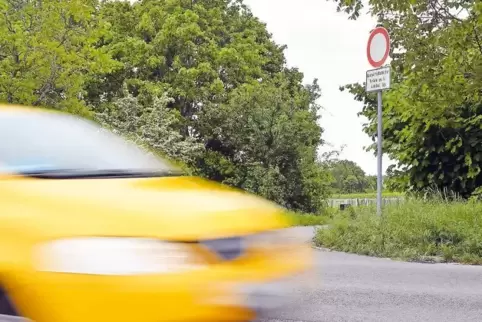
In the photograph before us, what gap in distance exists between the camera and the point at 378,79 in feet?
33.1

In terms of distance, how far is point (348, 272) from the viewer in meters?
7.14

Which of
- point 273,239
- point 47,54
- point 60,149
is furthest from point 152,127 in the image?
point 273,239

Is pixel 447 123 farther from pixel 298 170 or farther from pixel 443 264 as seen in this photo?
pixel 298 170

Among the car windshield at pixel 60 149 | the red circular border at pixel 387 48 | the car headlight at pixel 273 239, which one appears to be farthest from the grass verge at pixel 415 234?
the car windshield at pixel 60 149

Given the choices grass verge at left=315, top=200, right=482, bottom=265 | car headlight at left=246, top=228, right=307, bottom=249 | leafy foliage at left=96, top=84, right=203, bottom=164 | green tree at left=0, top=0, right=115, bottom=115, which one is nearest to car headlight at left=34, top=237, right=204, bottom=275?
car headlight at left=246, top=228, right=307, bottom=249

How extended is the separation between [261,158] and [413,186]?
10994 millimetres

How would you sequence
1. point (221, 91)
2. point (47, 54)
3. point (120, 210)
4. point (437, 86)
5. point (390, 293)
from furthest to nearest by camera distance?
1. point (221, 91)
2. point (47, 54)
3. point (437, 86)
4. point (390, 293)
5. point (120, 210)

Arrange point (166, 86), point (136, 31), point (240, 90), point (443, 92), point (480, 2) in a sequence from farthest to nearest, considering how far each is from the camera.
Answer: point (136, 31), point (166, 86), point (240, 90), point (443, 92), point (480, 2)

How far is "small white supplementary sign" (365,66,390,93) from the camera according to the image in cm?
992

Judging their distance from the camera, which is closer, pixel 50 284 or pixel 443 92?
pixel 50 284

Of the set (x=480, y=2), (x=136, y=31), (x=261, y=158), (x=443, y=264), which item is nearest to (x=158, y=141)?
(x=261, y=158)

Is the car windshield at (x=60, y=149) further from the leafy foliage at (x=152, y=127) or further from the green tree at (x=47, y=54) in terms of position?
the leafy foliage at (x=152, y=127)

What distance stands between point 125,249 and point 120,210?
0.77ft

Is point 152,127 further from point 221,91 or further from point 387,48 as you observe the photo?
point 387,48
